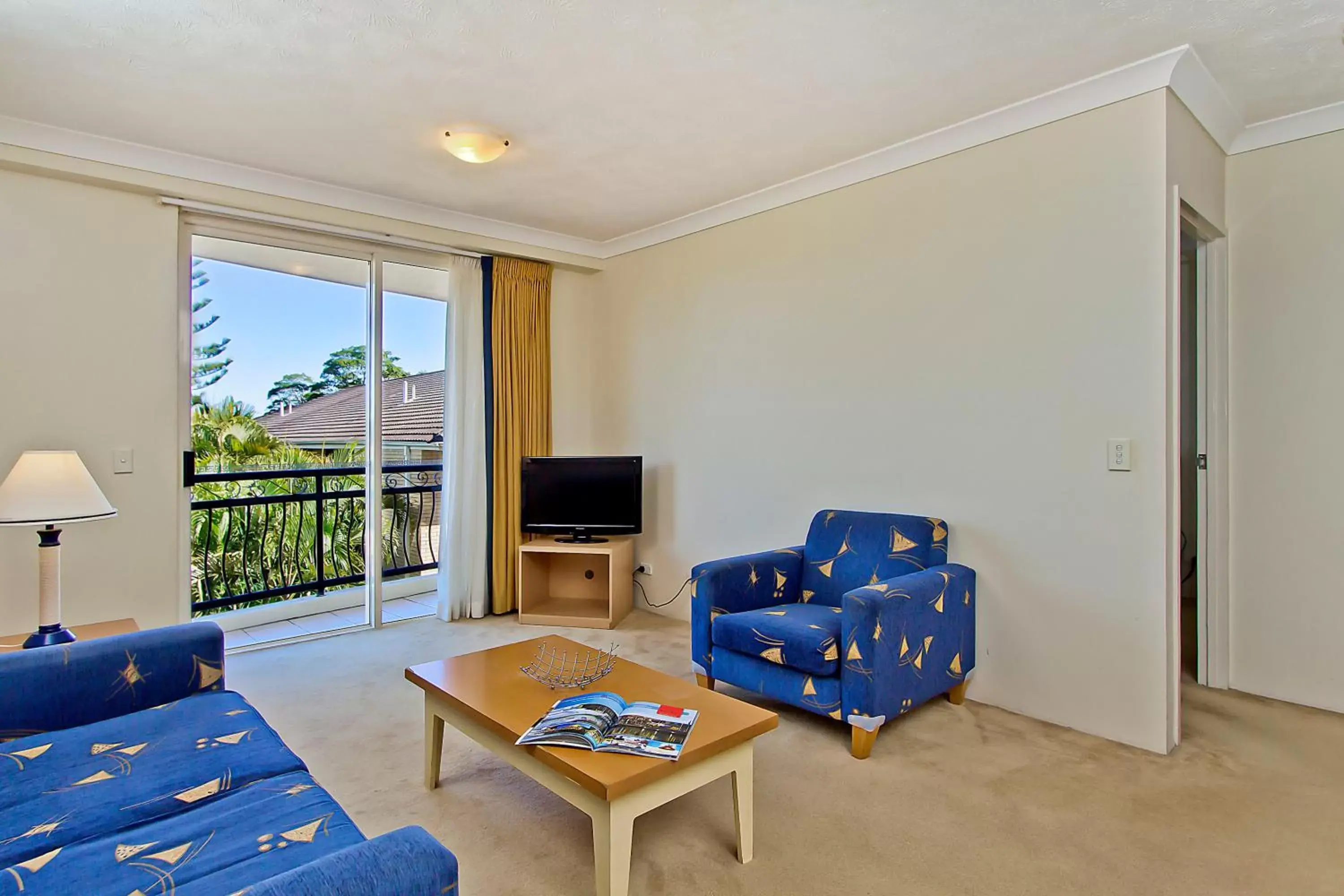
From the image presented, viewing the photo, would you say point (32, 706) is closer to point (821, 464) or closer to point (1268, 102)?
point (821, 464)

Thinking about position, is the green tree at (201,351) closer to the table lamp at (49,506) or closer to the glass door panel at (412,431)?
the glass door panel at (412,431)

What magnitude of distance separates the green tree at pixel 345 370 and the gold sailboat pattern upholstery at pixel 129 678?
2.44 meters

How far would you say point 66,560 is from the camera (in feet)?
10.5

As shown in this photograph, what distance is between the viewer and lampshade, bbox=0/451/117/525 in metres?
2.27

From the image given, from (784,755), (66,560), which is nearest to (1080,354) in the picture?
(784,755)

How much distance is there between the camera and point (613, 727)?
1.94 meters

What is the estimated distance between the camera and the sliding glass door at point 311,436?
3832 millimetres

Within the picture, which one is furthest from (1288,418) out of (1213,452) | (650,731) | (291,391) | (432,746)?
(291,391)

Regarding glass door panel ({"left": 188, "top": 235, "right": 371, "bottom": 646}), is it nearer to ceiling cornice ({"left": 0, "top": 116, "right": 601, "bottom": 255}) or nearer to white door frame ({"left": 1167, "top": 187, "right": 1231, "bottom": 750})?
ceiling cornice ({"left": 0, "top": 116, "right": 601, "bottom": 255})

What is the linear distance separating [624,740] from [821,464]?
7.20 feet

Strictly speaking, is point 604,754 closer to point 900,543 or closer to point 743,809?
point 743,809

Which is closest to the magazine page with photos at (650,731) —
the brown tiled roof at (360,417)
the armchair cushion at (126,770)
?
the armchair cushion at (126,770)

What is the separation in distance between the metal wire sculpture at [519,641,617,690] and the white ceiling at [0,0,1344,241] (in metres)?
2.15

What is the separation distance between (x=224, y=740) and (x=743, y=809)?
135 cm
